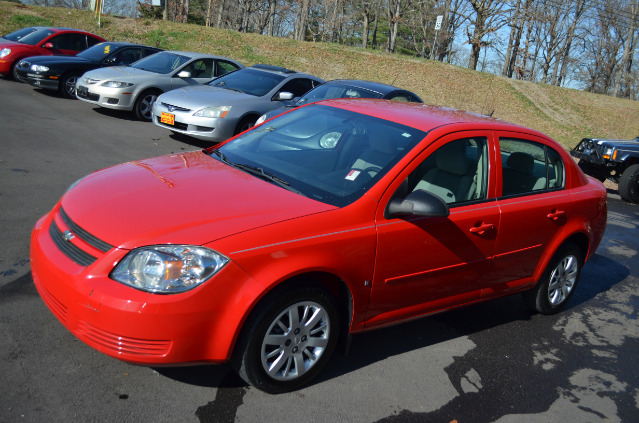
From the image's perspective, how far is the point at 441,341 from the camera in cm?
468

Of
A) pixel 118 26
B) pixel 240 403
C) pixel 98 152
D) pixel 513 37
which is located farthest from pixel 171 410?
pixel 513 37

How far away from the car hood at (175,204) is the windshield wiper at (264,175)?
65mm

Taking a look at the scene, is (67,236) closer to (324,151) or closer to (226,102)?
(324,151)

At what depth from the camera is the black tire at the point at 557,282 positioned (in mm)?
5250

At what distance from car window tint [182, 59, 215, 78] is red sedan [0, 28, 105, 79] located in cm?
463

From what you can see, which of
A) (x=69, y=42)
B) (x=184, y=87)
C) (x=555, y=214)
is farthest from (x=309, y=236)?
(x=69, y=42)

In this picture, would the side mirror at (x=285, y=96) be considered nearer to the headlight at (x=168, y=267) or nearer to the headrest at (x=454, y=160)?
the headrest at (x=454, y=160)

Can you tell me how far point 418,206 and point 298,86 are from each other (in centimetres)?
911

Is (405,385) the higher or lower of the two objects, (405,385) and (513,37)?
the lower

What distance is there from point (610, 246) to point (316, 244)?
6.60 metres

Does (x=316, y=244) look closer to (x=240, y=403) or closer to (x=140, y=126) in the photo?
(x=240, y=403)

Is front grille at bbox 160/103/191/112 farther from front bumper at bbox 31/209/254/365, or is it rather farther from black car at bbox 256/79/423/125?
front bumper at bbox 31/209/254/365

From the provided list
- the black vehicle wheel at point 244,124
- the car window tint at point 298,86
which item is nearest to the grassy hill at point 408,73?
the car window tint at point 298,86

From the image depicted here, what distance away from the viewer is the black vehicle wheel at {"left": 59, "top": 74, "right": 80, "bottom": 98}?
13945 mm
